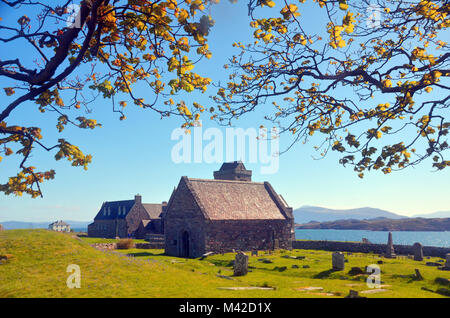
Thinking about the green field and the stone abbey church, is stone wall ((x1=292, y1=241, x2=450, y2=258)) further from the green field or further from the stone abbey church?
the green field

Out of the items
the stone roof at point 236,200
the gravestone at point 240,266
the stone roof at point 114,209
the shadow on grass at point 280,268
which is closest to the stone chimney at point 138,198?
the stone roof at point 114,209

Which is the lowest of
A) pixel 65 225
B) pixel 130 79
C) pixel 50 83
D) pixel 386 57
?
pixel 65 225

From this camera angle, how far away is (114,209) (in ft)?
250

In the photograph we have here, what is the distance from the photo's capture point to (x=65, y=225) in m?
110

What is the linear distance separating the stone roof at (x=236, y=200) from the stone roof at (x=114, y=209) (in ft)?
127

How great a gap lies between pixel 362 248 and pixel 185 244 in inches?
828

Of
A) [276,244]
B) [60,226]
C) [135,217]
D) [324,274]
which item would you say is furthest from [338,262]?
[60,226]

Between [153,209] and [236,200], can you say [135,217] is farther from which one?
[236,200]

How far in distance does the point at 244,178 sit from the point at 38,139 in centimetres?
5666

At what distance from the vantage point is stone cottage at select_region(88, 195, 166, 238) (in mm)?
69625

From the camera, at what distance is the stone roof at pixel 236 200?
35.1m

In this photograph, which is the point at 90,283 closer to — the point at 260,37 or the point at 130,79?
the point at 130,79

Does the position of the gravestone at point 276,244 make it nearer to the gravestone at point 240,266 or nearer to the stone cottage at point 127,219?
the gravestone at point 240,266
